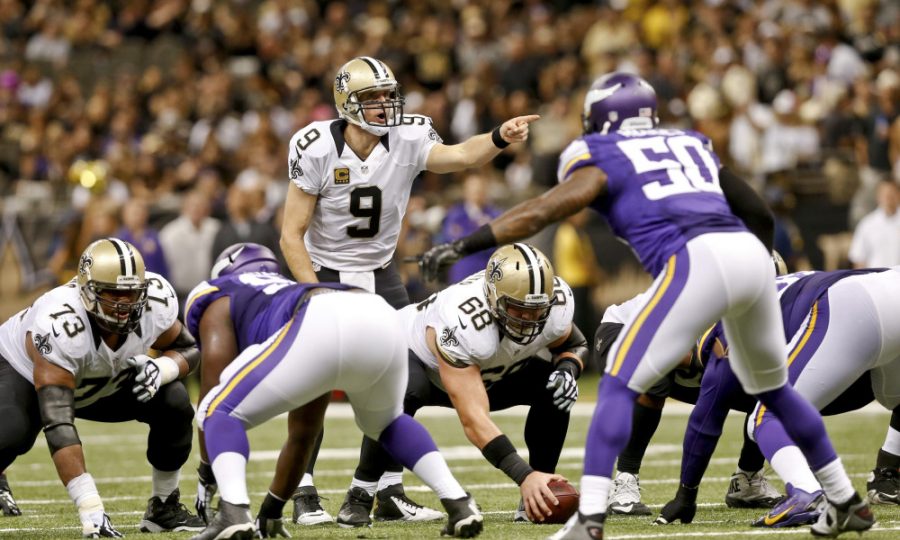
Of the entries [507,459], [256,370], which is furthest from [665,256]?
[256,370]

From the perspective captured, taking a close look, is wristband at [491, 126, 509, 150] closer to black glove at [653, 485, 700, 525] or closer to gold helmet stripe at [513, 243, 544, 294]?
gold helmet stripe at [513, 243, 544, 294]

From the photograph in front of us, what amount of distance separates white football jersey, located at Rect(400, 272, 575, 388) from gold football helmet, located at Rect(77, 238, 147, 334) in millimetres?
1257

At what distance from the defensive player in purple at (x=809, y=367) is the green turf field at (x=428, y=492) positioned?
161 millimetres

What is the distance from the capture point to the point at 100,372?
228 inches

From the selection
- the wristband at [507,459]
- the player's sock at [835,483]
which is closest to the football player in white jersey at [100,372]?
the wristband at [507,459]

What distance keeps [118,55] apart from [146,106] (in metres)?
1.72

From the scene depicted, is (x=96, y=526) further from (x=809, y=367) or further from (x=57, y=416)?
(x=809, y=367)

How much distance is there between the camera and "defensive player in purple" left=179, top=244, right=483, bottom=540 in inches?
189

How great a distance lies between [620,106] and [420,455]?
1522 mm

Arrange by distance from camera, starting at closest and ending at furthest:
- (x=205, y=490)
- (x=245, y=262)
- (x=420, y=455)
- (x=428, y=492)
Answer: (x=420, y=455), (x=205, y=490), (x=245, y=262), (x=428, y=492)

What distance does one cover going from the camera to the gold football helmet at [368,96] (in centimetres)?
649

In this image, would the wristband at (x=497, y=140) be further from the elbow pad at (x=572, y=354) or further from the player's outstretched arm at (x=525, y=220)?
the player's outstretched arm at (x=525, y=220)

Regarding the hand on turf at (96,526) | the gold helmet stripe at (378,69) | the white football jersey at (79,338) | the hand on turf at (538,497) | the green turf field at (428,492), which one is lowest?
the green turf field at (428,492)

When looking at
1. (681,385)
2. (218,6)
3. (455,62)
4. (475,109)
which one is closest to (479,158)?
(681,385)
